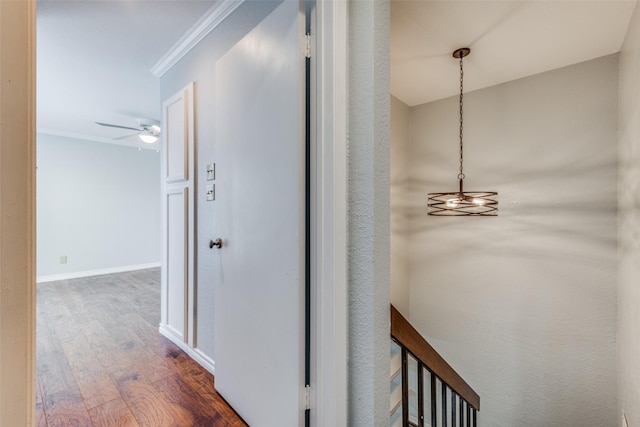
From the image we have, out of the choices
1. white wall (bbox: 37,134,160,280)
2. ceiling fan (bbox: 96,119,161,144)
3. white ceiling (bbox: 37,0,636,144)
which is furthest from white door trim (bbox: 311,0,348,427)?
white wall (bbox: 37,134,160,280)

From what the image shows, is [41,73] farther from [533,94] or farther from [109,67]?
[533,94]

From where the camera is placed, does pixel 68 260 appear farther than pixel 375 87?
Yes

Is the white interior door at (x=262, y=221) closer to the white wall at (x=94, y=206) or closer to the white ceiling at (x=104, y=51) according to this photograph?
the white ceiling at (x=104, y=51)

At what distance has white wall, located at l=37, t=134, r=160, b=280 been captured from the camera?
13.6ft

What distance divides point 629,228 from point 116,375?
320 cm

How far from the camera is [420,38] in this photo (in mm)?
1648

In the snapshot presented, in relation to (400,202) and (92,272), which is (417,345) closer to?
(400,202)

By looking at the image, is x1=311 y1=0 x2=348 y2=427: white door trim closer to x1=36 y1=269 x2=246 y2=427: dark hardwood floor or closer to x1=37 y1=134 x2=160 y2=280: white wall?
x1=36 y1=269 x2=246 y2=427: dark hardwood floor

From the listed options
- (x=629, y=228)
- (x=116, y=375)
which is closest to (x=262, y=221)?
(x=116, y=375)

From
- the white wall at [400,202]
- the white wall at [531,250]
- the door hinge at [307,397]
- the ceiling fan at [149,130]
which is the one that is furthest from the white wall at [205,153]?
the ceiling fan at [149,130]

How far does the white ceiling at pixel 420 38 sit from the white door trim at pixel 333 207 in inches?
29.3

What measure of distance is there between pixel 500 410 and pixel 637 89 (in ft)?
7.71

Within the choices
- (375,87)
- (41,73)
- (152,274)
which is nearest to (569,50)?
(375,87)

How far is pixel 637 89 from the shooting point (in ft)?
4.37
